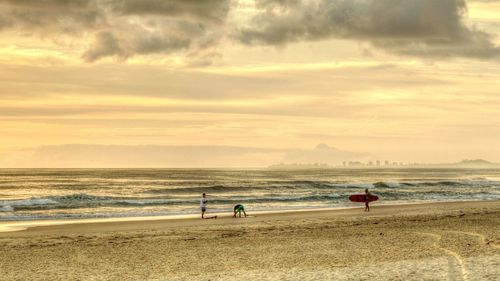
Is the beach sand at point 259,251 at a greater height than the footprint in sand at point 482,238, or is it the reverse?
the footprint in sand at point 482,238

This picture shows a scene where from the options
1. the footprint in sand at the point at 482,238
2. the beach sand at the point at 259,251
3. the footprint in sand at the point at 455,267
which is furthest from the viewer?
the footprint in sand at the point at 482,238

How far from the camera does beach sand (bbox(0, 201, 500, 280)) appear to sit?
15.9 meters

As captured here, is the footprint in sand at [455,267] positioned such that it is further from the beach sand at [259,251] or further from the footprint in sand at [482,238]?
the footprint in sand at [482,238]

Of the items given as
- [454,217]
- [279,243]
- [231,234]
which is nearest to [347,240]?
[279,243]

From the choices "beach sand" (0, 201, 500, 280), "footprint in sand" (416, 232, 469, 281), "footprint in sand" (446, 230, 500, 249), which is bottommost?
"beach sand" (0, 201, 500, 280)

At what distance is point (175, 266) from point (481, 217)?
911 inches

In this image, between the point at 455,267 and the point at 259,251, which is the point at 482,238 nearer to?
the point at 455,267

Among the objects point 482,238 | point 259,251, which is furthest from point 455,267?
point 482,238

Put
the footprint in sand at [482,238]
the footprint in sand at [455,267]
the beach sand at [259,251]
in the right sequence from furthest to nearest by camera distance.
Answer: the footprint in sand at [482,238]
the beach sand at [259,251]
the footprint in sand at [455,267]

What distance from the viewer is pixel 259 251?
20578mm

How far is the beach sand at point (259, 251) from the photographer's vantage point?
15922 millimetres

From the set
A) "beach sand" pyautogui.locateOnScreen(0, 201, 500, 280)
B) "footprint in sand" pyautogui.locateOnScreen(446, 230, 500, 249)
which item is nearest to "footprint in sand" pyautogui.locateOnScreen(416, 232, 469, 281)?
"beach sand" pyautogui.locateOnScreen(0, 201, 500, 280)

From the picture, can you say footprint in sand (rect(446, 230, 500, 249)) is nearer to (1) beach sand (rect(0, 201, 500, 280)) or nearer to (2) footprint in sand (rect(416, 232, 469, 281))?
(1) beach sand (rect(0, 201, 500, 280))

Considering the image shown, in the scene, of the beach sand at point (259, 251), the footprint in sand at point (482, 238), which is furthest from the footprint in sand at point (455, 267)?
the footprint in sand at point (482, 238)
